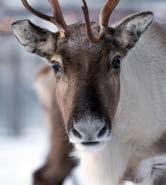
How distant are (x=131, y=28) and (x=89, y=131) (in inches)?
28.2

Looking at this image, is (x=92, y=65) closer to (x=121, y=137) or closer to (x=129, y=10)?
(x=121, y=137)

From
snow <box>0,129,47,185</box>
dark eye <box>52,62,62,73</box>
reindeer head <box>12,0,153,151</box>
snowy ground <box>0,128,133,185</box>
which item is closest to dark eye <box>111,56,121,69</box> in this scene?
reindeer head <box>12,0,153,151</box>

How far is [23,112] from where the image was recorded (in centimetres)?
834

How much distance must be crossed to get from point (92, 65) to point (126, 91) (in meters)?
0.51

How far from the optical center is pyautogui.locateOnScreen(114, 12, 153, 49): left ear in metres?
4.11

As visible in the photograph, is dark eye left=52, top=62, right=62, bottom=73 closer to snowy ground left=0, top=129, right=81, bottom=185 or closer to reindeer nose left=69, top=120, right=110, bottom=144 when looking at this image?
reindeer nose left=69, top=120, right=110, bottom=144

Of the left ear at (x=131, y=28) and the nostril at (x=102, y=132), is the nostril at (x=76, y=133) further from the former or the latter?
the left ear at (x=131, y=28)

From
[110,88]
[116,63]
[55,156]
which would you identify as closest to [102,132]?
[110,88]

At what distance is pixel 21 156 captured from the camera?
7.50 m

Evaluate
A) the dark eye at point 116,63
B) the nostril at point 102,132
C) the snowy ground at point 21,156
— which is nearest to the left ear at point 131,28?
the dark eye at point 116,63

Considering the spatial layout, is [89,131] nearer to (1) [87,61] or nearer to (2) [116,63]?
(1) [87,61]

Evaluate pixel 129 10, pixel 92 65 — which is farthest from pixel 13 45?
pixel 92 65

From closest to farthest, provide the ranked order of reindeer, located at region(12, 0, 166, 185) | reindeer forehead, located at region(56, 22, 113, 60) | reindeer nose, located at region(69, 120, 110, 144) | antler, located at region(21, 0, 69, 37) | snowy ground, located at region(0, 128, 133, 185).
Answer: reindeer nose, located at region(69, 120, 110, 144) → reindeer, located at region(12, 0, 166, 185) → reindeer forehead, located at region(56, 22, 113, 60) → antler, located at region(21, 0, 69, 37) → snowy ground, located at region(0, 128, 133, 185)

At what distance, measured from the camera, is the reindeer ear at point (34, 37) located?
410cm
